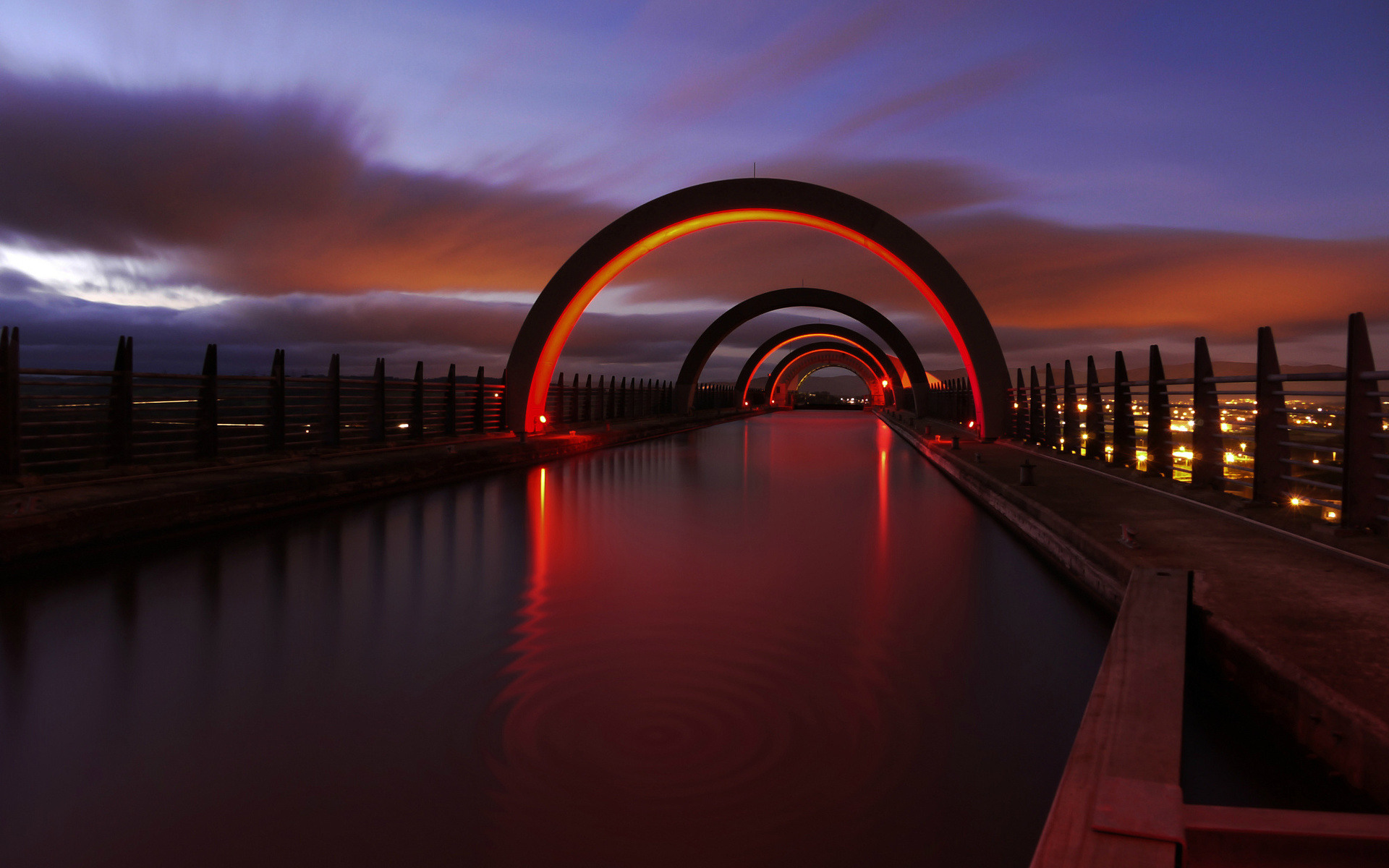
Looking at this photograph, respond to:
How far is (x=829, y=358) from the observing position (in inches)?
2916

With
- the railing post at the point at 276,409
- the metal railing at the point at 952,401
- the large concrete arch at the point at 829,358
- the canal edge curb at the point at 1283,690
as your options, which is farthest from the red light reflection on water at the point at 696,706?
the large concrete arch at the point at 829,358

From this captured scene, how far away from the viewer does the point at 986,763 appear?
2.75m

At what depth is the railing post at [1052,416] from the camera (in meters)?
16.2

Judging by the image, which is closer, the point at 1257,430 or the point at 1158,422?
the point at 1257,430

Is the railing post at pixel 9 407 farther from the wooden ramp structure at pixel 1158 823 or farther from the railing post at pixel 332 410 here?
the wooden ramp structure at pixel 1158 823

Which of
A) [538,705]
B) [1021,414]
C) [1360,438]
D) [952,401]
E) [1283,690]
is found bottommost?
[538,705]

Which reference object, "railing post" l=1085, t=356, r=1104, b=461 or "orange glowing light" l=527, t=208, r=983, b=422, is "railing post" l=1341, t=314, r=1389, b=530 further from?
"orange glowing light" l=527, t=208, r=983, b=422

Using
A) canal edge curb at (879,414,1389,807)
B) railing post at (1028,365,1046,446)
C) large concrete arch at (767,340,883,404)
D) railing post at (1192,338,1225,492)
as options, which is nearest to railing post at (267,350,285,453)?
canal edge curb at (879,414,1389,807)

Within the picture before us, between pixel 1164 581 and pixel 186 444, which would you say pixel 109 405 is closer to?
pixel 186 444

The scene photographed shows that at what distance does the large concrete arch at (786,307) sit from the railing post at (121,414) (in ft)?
109

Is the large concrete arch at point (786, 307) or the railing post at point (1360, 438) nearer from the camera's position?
the railing post at point (1360, 438)

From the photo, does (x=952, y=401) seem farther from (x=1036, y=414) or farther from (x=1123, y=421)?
(x=1123, y=421)

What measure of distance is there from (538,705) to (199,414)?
1007cm

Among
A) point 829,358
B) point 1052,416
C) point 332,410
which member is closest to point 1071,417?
point 1052,416
